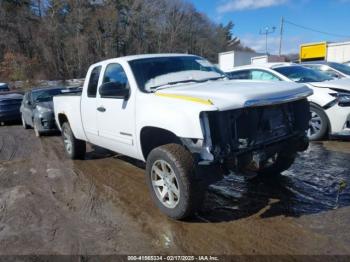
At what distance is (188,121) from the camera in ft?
12.9

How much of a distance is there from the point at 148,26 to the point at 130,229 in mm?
64012

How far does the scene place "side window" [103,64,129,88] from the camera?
527 centimetres

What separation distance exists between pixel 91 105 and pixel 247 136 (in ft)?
9.56

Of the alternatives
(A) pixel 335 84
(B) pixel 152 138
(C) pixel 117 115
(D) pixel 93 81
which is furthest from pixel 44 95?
(A) pixel 335 84

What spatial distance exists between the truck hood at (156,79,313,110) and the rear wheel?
3132 millimetres

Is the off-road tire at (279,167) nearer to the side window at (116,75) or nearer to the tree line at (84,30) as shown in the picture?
the side window at (116,75)

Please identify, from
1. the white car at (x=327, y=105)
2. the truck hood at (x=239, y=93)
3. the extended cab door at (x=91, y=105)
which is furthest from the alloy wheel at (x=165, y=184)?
the white car at (x=327, y=105)

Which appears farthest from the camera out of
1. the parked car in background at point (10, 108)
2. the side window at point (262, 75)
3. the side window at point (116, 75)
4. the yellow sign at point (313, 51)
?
the yellow sign at point (313, 51)

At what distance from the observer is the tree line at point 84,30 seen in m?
58.2

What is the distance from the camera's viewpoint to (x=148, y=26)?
2564 inches

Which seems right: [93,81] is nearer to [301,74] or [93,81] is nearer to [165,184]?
[165,184]

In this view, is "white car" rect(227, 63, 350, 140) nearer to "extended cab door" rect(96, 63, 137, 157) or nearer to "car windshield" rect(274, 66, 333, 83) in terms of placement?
"car windshield" rect(274, 66, 333, 83)

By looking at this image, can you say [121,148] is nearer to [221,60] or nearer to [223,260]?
[223,260]

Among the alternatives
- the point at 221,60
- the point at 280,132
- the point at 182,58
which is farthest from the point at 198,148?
the point at 221,60
